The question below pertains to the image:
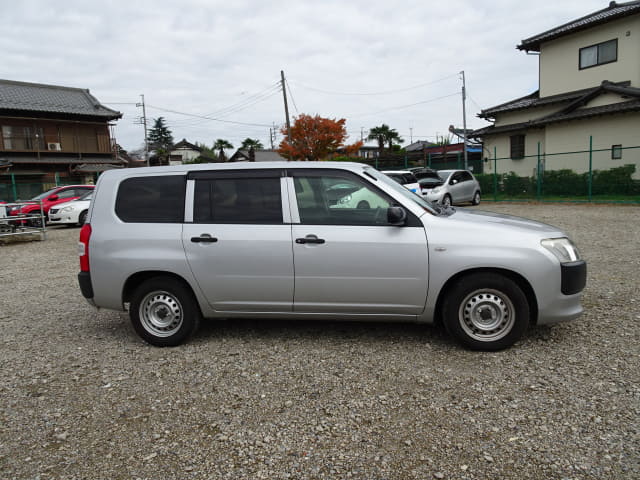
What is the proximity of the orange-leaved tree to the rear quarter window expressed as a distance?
120 feet

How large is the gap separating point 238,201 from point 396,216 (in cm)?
149

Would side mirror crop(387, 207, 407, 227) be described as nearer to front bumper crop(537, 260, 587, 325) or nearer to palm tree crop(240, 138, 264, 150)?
front bumper crop(537, 260, 587, 325)

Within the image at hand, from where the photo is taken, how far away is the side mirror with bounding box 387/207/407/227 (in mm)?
3936

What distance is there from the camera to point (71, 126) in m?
35.1

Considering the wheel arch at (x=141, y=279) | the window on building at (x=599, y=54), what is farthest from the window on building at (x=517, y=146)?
the wheel arch at (x=141, y=279)

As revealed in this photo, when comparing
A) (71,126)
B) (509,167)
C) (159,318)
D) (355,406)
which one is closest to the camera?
(355,406)

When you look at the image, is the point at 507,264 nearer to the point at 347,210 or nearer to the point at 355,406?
the point at 347,210

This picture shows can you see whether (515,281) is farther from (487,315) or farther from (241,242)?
(241,242)

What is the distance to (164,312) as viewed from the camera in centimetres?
448

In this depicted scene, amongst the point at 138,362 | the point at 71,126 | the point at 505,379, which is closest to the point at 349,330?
the point at 505,379

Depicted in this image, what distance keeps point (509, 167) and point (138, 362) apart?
26.4 metres

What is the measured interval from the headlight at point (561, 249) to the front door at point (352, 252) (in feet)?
3.43

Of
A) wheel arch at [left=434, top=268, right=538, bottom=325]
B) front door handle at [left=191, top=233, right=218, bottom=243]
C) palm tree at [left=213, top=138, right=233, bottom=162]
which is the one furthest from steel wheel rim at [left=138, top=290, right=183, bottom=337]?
palm tree at [left=213, top=138, right=233, bottom=162]

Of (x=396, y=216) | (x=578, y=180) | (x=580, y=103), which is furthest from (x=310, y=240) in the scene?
(x=580, y=103)
